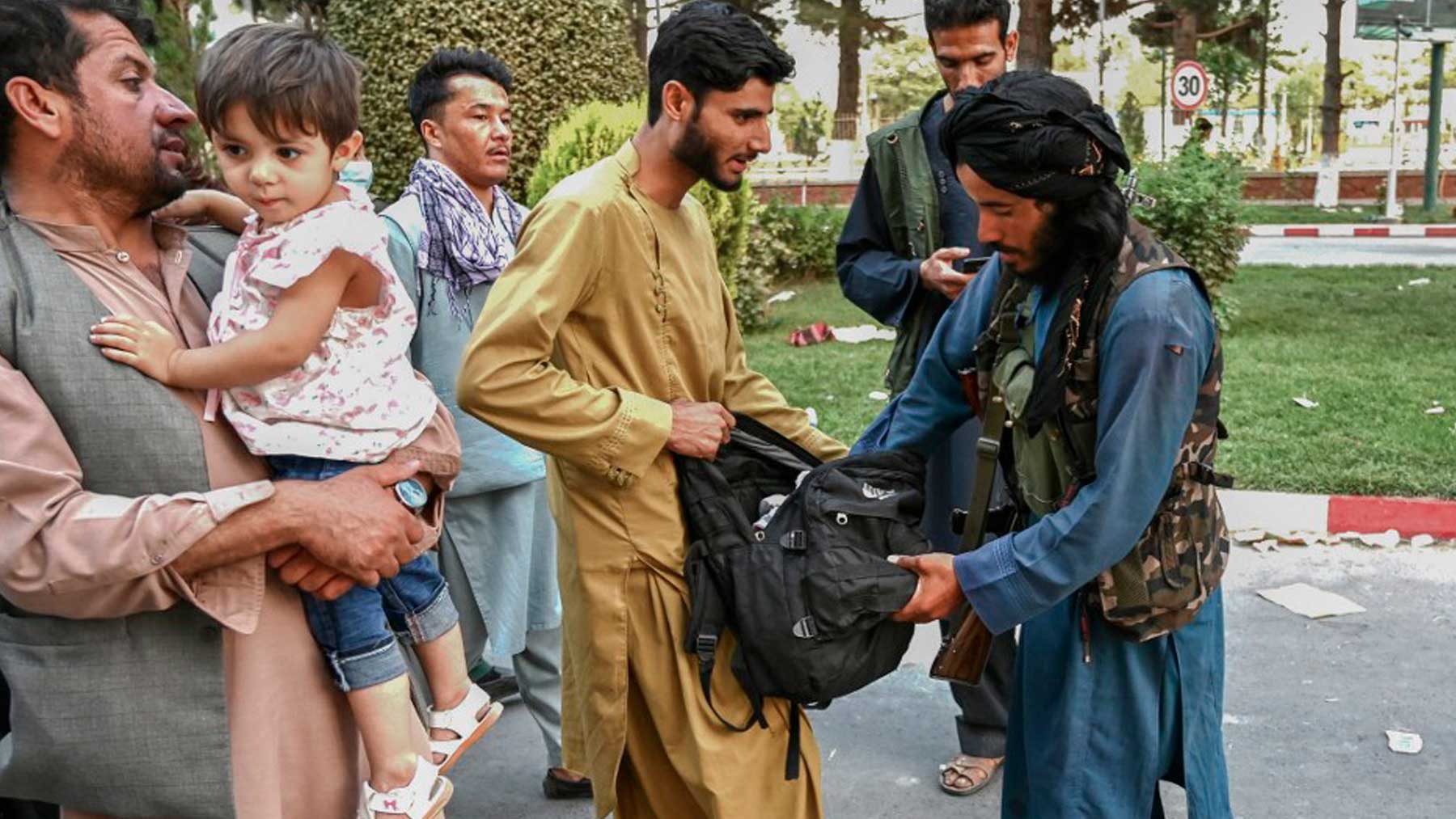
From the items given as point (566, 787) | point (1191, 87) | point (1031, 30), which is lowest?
point (566, 787)

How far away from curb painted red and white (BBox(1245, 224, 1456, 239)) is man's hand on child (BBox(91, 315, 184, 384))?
2107 centimetres

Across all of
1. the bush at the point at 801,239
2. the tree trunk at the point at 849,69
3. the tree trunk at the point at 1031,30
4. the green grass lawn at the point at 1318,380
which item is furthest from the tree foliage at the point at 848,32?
the green grass lawn at the point at 1318,380

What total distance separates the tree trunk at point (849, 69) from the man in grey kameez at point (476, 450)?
27.4 meters

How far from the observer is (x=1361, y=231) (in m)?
21.7

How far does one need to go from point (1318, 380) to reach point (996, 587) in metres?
6.75

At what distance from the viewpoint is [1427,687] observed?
14.4 feet

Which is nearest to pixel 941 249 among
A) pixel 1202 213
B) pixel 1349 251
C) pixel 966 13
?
pixel 966 13

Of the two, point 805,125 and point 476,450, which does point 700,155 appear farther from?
point 805,125

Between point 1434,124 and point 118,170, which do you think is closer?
point 118,170

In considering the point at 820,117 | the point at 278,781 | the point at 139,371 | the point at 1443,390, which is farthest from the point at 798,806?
the point at 820,117

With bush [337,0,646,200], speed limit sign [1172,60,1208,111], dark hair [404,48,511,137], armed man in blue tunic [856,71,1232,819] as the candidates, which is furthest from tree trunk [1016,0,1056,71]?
armed man in blue tunic [856,71,1232,819]

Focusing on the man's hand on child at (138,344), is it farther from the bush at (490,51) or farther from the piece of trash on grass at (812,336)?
the piece of trash on grass at (812,336)

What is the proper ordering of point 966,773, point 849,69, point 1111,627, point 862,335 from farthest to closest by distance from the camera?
point 849,69, point 862,335, point 966,773, point 1111,627

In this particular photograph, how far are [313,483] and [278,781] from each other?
0.51 metres
